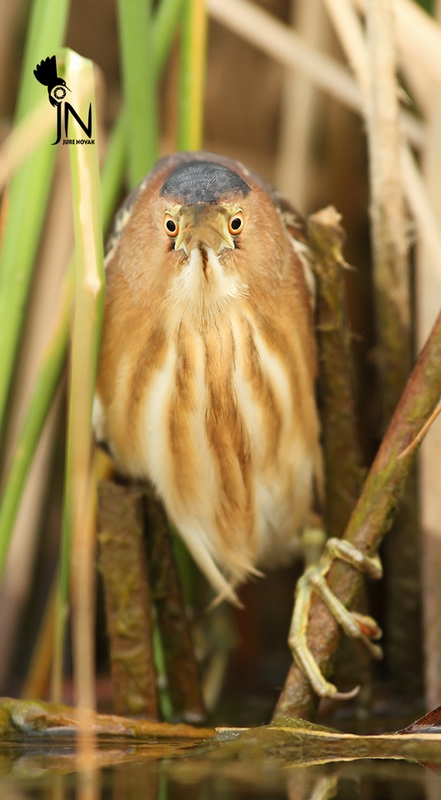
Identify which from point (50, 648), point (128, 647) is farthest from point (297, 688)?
point (50, 648)

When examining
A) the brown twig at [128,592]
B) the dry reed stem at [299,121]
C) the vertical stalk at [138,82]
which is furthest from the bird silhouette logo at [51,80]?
the dry reed stem at [299,121]

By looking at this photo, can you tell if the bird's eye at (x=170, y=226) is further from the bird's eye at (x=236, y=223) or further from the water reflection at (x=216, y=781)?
the water reflection at (x=216, y=781)

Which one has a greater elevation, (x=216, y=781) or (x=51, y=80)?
(x=51, y=80)

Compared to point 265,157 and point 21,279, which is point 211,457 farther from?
point 265,157

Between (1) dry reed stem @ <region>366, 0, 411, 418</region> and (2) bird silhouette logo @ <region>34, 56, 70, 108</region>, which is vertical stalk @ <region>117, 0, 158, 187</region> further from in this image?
(1) dry reed stem @ <region>366, 0, 411, 418</region>

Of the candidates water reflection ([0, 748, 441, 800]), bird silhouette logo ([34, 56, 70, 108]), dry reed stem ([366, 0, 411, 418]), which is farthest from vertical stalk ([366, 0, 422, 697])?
water reflection ([0, 748, 441, 800])

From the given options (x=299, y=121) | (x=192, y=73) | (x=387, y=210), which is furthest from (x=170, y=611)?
(x=299, y=121)

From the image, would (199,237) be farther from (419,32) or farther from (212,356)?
(419,32)
